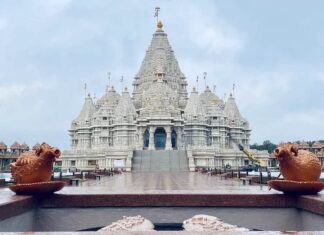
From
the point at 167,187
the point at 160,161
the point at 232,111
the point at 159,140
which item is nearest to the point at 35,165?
the point at 167,187

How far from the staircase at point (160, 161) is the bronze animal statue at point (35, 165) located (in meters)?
33.4

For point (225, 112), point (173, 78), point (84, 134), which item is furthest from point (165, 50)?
point (84, 134)

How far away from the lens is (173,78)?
67.1 m

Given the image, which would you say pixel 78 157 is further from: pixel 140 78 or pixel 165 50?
pixel 165 50

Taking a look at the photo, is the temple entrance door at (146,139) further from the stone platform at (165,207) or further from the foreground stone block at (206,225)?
the foreground stone block at (206,225)

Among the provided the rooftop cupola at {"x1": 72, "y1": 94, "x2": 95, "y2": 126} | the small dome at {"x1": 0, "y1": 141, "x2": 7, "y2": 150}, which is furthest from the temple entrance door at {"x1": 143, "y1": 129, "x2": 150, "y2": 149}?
the small dome at {"x1": 0, "y1": 141, "x2": 7, "y2": 150}

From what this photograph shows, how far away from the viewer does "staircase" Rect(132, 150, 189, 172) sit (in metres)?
43.0

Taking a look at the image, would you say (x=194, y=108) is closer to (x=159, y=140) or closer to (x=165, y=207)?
(x=159, y=140)

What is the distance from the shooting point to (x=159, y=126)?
54781 millimetres

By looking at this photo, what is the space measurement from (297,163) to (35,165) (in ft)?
17.2

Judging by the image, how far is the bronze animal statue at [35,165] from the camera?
8.68m

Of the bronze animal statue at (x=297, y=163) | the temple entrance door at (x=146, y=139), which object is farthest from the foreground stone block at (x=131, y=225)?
the temple entrance door at (x=146, y=139)

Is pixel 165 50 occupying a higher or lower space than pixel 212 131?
higher

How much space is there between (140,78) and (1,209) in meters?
61.9
